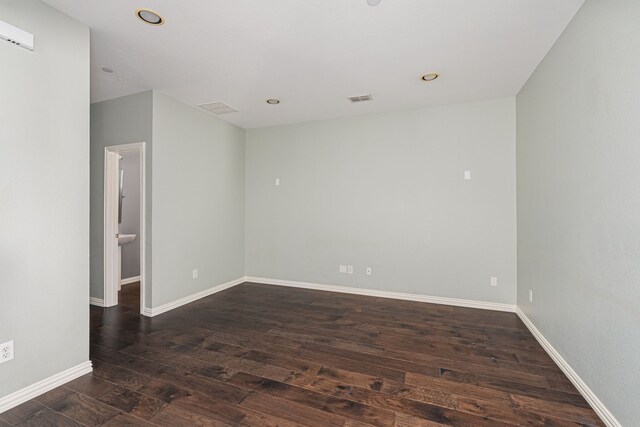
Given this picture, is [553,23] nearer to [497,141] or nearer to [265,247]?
[497,141]

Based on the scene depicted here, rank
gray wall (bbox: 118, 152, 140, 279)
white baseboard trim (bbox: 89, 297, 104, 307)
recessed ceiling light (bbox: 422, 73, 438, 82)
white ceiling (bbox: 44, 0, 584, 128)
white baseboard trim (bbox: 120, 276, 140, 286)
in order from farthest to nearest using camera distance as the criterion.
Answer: gray wall (bbox: 118, 152, 140, 279)
white baseboard trim (bbox: 120, 276, 140, 286)
white baseboard trim (bbox: 89, 297, 104, 307)
recessed ceiling light (bbox: 422, 73, 438, 82)
white ceiling (bbox: 44, 0, 584, 128)

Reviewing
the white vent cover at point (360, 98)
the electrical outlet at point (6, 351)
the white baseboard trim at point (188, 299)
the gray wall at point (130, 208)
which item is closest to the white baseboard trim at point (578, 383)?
the white vent cover at point (360, 98)

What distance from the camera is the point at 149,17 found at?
221 cm

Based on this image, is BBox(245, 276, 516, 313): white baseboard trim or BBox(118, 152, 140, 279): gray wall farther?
BBox(118, 152, 140, 279): gray wall

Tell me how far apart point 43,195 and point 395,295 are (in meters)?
3.91

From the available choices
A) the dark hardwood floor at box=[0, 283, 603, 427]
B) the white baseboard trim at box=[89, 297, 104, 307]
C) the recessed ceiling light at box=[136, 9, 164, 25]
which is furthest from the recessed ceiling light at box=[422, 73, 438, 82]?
the white baseboard trim at box=[89, 297, 104, 307]

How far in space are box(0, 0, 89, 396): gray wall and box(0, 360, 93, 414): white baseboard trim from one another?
35 mm

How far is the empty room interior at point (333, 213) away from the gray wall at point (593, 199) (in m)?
0.02

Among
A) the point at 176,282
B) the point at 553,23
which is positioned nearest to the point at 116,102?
the point at 176,282

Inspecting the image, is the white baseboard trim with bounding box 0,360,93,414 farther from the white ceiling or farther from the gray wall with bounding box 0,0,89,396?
the white ceiling

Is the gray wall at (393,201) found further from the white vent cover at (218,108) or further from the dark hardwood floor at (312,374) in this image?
the white vent cover at (218,108)

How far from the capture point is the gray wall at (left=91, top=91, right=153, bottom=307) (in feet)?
11.6

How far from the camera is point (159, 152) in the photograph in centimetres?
357

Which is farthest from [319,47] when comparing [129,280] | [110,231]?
[129,280]
